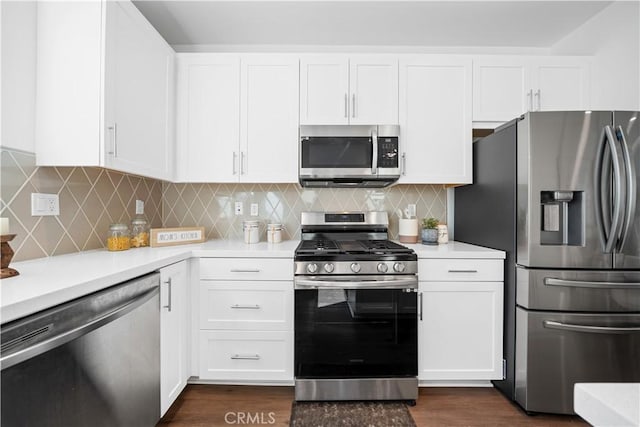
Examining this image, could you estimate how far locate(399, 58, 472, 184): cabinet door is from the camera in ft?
7.66

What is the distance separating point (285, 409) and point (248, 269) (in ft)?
2.75

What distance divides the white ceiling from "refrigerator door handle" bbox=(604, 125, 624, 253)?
1120 mm

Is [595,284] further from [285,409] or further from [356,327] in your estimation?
[285,409]

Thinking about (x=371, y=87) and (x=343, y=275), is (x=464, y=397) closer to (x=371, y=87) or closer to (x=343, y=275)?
(x=343, y=275)

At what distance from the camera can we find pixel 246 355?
1988 mm

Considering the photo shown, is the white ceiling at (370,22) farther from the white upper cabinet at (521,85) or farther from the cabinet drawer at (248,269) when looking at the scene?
the cabinet drawer at (248,269)

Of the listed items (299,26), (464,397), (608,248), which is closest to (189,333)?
(464,397)

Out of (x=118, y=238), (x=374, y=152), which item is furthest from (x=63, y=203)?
(x=374, y=152)

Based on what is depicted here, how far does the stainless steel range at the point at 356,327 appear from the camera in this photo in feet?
6.23

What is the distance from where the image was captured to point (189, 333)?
6.48ft

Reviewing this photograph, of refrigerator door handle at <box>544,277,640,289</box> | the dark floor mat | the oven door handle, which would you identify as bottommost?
the dark floor mat

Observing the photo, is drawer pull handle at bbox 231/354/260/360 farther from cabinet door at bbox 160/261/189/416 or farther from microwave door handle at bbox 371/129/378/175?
microwave door handle at bbox 371/129/378/175

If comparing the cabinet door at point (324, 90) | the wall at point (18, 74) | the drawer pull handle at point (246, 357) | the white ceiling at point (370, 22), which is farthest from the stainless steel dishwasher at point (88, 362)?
the white ceiling at point (370, 22)

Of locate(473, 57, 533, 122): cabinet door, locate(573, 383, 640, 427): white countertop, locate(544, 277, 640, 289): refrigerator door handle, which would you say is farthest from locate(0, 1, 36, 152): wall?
locate(544, 277, 640, 289): refrigerator door handle
